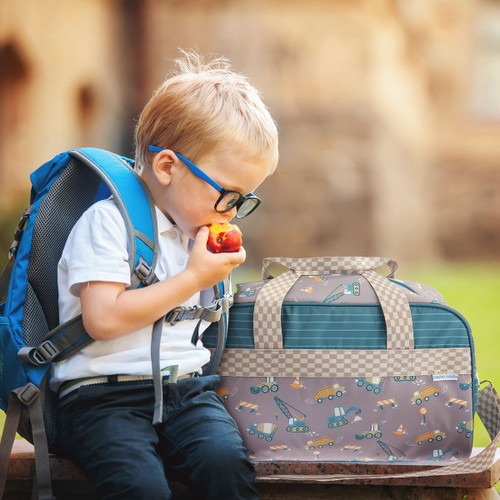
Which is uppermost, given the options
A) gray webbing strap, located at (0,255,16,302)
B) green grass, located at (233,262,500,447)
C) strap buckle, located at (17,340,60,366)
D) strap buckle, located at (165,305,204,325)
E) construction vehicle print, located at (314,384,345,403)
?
gray webbing strap, located at (0,255,16,302)

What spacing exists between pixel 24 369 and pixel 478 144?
34.0ft

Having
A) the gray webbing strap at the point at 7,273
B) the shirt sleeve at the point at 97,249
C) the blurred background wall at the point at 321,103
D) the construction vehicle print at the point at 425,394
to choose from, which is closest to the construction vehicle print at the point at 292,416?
the construction vehicle print at the point at 425,394

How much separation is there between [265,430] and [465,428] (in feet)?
1.96

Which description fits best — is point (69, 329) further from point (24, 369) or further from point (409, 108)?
point (409, 108)

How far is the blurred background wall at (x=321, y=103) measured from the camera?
29.1ft

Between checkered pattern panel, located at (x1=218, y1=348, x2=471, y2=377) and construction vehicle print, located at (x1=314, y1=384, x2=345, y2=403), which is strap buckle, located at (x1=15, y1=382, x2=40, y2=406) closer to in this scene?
checkered pattern panel, located at (x1=218, y1=348, x2=471, y2=377)

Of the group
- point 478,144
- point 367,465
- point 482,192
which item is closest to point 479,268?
point 482,192

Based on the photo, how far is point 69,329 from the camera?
1931mm

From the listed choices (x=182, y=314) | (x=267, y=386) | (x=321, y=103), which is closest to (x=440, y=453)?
(x=267, y=386)

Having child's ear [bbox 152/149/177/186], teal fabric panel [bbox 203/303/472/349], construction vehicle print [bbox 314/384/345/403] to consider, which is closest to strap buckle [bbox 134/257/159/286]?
child's ear [bbox 152/149/177/186]

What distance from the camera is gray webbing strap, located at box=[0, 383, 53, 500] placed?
6.21 feet

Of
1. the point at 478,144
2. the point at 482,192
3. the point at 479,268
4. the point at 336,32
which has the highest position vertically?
the point at 336,32

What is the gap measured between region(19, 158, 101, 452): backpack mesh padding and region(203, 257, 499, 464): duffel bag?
1.64 ft

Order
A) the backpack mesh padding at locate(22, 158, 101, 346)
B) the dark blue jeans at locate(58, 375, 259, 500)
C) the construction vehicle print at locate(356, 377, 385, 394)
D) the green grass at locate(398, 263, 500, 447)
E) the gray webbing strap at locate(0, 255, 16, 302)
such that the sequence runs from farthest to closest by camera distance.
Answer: the green grass at locate(398, 263, 500, 447)
the construction vehicle print at locate(356, 377, 385, 394)
the gray webbing strap at locate(0, 255, 16, 302)
the backpack mesh padding at locate(22, 158, 101, 346)
the dark blue jeans at locate(58, 375, 259, 500)
